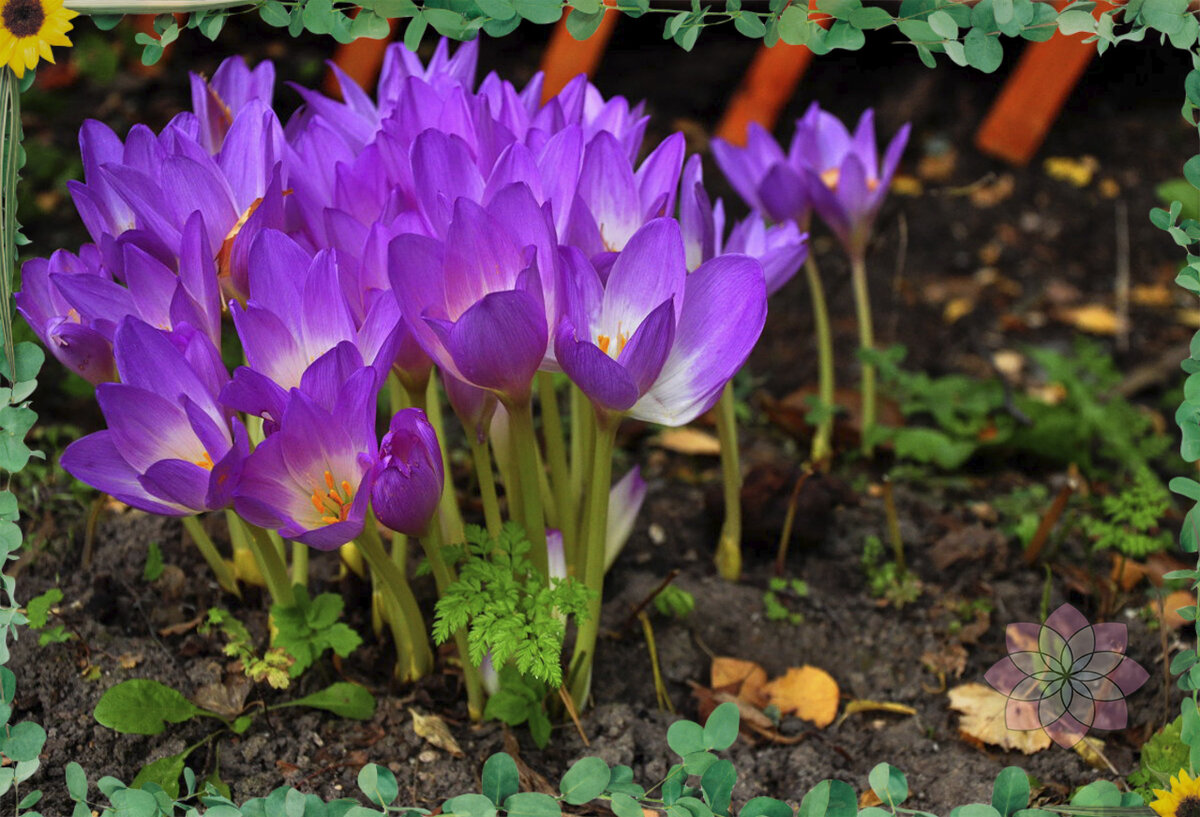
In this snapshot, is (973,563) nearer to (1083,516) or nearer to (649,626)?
(1083,516)

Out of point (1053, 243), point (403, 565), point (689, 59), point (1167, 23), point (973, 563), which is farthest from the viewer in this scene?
point (689, 59)

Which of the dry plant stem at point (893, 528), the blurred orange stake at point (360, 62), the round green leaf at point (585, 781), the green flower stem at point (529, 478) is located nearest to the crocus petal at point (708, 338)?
the green flower stem at point (529, 478)

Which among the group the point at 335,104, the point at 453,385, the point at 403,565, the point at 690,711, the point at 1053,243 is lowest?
the point at 1053,243

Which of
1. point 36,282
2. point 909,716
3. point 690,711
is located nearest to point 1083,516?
point 909,716

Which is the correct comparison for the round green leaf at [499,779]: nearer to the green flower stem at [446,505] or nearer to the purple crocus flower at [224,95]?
the green flower stem at [446,505]

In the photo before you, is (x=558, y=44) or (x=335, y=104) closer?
(x=335, y=104)
